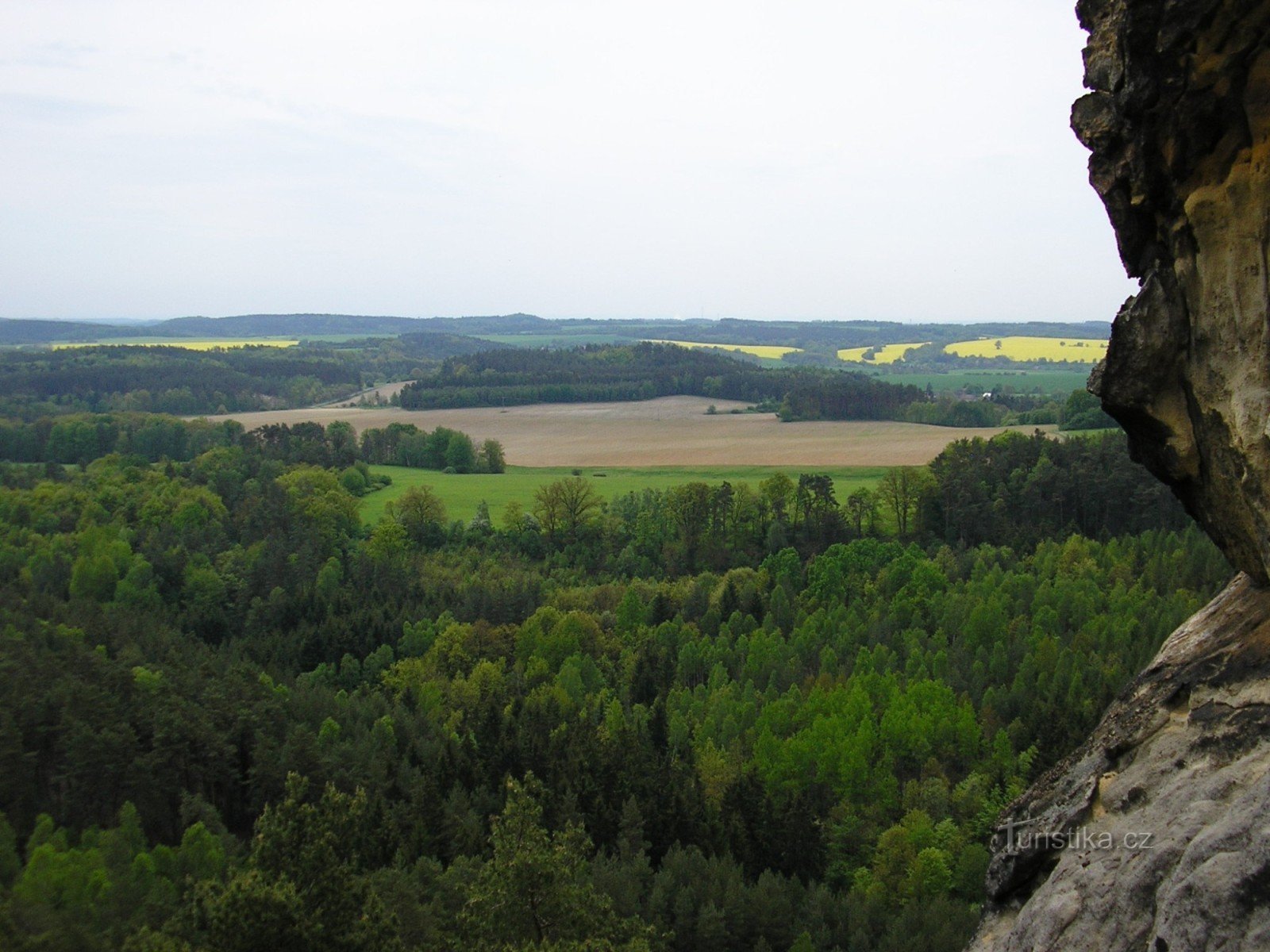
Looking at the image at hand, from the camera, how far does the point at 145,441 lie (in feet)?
411

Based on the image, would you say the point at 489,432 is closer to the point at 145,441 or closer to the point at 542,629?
the point at 145,441

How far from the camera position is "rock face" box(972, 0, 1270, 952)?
30.7ft

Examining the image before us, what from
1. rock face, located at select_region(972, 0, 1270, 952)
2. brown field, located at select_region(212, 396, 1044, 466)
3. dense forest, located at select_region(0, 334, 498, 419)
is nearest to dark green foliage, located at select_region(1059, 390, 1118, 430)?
brown field, located at select_region(212, 396, 1044, 466)

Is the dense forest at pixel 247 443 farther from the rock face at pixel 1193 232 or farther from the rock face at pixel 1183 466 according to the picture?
the rock face at pixel 1193 232

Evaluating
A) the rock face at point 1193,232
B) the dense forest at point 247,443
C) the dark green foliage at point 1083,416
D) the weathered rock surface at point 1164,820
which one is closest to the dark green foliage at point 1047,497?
the dark green foliage at point 1083,416

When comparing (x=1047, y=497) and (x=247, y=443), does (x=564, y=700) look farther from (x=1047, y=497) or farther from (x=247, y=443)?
(x=247, y=443)

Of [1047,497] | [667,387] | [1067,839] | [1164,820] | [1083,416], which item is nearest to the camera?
[1164,820]

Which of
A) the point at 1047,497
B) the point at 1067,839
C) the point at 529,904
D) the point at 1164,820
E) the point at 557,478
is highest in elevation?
the point at 1164,820

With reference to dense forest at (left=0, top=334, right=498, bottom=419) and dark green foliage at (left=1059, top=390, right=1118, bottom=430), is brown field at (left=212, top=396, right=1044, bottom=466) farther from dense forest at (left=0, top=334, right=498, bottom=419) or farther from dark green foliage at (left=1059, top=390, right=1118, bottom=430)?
dense forest at (left=0, top=334, right=498, bottom=419)

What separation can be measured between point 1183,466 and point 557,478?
98.1 m

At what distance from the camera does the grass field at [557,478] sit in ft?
322

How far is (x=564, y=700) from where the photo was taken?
170ft

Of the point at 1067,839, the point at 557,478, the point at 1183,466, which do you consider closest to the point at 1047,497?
the point at 557,478

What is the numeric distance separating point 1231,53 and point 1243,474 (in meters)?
3.99
